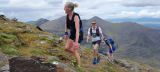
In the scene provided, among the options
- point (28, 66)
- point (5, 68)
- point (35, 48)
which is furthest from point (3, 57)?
point (35, 48)

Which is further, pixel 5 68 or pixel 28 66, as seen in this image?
pixel 28 66

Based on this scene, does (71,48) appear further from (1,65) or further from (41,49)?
(41,49)

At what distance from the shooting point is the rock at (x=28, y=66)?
50.4ft

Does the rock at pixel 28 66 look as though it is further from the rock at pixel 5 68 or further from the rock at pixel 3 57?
the rock at pixel 3 57

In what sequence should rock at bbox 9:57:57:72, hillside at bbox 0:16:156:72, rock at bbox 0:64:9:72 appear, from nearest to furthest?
rock at bbox 0:64:9:72 < rock at bbox 9:57:57:72 < hillside at bbox 0:16:156:72

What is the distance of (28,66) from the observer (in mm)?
15703

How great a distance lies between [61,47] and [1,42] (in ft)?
24.4

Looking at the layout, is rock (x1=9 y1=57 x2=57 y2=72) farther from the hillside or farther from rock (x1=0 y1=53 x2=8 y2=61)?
the hillside

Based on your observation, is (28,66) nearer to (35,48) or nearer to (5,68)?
(5,68)

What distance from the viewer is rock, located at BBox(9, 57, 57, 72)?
15.4 meters

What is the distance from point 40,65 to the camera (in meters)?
16.0

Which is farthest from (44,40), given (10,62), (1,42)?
(10,62)

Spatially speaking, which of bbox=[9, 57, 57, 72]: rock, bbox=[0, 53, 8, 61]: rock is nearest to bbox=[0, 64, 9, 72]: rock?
bbox=[9, 57, 57, 72]: rock

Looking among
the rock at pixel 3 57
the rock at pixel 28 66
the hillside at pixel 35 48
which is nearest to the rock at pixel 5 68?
the rock at pixel 28 66
